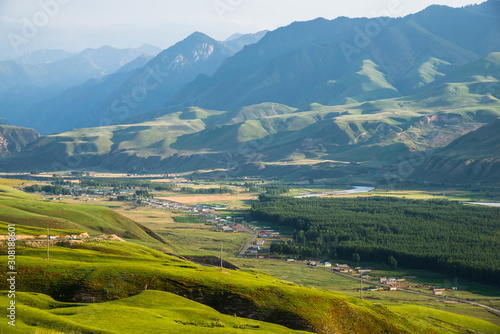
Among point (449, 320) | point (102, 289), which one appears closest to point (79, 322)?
point (102, 289)

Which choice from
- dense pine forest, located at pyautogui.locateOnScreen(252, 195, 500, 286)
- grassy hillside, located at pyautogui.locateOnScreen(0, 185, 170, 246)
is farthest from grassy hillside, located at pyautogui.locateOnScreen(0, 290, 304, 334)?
dense pine forest, located at pyautogui.locateOnScreen(252, 195, 500, 286)

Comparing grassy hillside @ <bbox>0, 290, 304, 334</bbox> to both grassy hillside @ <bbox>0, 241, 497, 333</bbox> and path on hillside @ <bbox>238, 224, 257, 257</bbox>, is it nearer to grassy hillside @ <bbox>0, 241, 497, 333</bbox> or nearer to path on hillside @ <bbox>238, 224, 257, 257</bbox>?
grassy hillside @ <bbox>0, 241, 497, 333</bbox>

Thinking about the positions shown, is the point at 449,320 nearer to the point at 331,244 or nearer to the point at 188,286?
the point at 188,286

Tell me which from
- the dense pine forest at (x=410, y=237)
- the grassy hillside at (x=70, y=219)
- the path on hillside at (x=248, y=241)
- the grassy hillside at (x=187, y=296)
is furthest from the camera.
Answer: the path on hillside at (x=248, y=241)

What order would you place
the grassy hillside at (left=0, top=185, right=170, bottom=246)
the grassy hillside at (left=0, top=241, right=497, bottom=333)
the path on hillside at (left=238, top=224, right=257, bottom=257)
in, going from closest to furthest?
the grassy hillside at (left=0, top=241, right=497, bottom=333) → the grassy hillside at (left=0, top=185, right=170, bottom=246) → the path on hillside at (left=238, top=224, right=257, bottom=257)

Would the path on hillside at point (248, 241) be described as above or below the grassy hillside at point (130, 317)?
below

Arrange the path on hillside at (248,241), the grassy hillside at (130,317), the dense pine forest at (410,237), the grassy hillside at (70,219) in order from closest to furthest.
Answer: the grassy hillside at (130,317)
the grassy hillside at (70,219)
the dense pine forest at (410,237)
the path on hillside at (248,241)

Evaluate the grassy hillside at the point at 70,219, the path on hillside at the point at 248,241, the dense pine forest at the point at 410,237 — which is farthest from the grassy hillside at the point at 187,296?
the path on hillside at the point at 248,241

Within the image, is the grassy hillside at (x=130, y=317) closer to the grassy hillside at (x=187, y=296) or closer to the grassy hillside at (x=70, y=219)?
the grassy hillside at (x=187, y=296)
